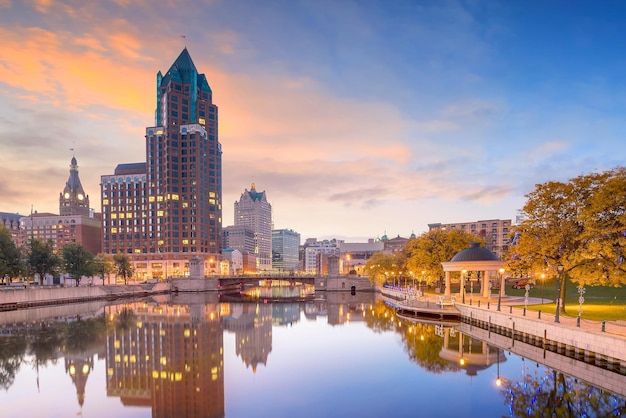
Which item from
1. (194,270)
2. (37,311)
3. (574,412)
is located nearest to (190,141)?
(194,270)

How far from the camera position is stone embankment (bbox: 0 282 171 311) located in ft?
280

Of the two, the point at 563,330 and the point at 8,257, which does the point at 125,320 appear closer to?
the point at 8,257

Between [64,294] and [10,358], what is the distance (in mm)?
66667

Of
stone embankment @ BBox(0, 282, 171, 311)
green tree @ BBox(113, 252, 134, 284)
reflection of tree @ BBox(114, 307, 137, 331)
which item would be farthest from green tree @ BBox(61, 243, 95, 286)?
reflection of tree @ BBox(114, 307, 137, 331)

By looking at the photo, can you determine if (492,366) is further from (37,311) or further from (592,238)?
(37,311)

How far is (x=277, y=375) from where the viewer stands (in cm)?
3441

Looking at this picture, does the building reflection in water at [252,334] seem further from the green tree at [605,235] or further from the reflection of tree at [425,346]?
the green tree at [605,235]

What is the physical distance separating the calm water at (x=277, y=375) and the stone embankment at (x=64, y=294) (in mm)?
30679

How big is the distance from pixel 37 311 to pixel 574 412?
285ft

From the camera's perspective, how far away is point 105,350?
45.3 meters

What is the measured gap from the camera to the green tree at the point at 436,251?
8462cm

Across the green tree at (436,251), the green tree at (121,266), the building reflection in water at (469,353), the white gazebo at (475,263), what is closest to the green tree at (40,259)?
the green tree at (121,266)

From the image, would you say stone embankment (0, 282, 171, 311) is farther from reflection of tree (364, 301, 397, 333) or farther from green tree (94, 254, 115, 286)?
reflection of tree (364, 301, 397, 333)

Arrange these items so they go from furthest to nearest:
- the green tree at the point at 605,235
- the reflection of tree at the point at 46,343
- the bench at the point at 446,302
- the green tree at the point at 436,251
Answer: the green tree at the point at 436,251 → the bench at the point at 446,302 → the reflection of tree at the point at 46,343 → the green tree at the point at 605,235
